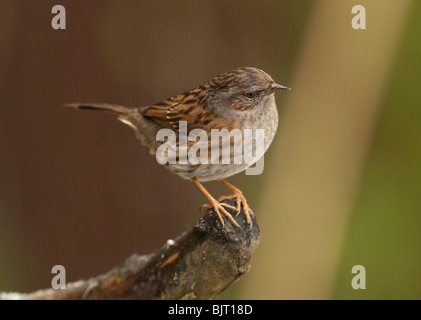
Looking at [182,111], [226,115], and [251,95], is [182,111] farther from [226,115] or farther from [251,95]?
[251,95]

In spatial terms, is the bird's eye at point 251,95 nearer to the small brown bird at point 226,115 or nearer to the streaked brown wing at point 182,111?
the small brown bird at point 226,115

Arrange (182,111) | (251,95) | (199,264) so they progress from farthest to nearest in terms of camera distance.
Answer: (182,111) → (251,95) → (199,264)

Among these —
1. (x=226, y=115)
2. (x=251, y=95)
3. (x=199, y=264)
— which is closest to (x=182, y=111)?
(x=226, y=115)

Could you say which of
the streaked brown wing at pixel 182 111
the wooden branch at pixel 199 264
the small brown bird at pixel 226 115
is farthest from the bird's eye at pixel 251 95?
the wooden branch at pixel 199 264

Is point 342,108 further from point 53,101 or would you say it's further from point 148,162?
point 53,101

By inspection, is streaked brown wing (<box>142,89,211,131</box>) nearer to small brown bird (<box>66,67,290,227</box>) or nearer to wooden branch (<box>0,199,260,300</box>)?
small brown bird (<box>66,67,290,227</box>)

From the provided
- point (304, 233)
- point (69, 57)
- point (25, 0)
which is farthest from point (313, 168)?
point (25, 0)

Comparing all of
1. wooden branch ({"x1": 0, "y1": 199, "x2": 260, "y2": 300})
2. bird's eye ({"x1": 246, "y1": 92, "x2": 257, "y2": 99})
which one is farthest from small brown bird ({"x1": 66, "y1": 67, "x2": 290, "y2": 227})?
wooden branch ({"x1": 0, "y1": 199, "x2": 260, "y2": 300})
